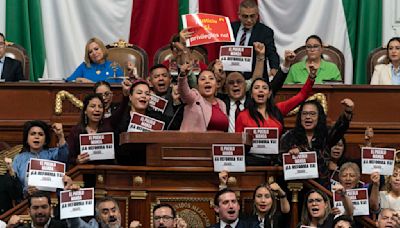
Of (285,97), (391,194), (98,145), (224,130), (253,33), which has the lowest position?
(391,194)

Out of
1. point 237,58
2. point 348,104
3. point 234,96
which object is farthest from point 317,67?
point 348,104

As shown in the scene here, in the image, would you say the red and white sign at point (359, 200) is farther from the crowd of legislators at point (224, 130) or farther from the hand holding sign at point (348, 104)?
the hand holding sign at point (348, 104)

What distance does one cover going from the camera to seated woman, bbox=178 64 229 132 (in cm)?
1082

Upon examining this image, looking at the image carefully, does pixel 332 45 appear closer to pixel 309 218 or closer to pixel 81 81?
pixel 81 81

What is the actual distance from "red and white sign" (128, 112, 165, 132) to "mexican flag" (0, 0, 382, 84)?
12.6 ft

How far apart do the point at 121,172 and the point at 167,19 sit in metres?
4.71

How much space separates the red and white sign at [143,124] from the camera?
35.3ft

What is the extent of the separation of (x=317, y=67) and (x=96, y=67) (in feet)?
6.51

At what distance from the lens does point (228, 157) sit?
33.6 feet

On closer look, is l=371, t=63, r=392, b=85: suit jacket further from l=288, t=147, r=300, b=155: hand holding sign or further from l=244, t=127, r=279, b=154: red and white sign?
l=288, t=147, r=300, b=155: hand holding sign

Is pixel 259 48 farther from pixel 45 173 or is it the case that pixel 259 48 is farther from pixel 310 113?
pixel 45 173

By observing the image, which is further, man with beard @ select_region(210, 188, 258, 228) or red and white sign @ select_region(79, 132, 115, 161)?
red and white sign @ select_region(79, 132, 115, 161)

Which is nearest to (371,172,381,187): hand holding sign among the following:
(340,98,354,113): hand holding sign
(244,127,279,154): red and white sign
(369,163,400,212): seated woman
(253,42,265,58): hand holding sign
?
(369,163,400,212): seated woman

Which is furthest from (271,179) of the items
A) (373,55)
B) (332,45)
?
(332,45)
